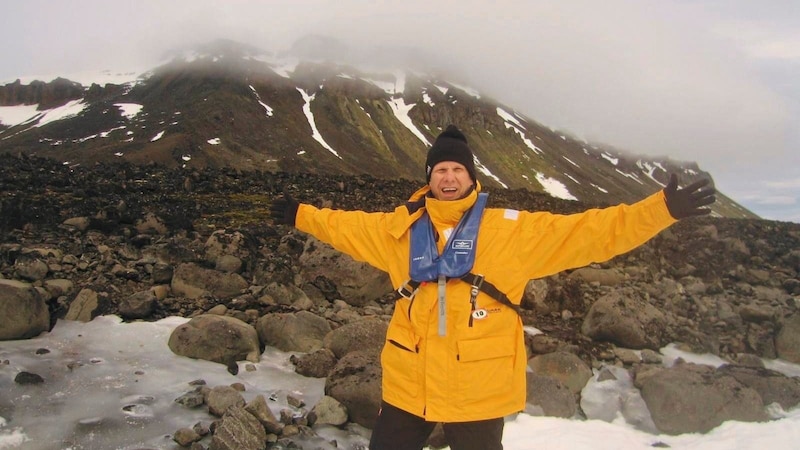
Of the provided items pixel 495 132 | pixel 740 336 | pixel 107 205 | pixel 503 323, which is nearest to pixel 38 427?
pixel 503 323

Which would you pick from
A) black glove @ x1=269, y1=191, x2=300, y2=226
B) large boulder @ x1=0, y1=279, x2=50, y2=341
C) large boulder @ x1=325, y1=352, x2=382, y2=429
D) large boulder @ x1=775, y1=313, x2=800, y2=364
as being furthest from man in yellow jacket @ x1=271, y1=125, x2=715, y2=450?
large boulder @ x1=775, y1=313, x2=800, y2=364

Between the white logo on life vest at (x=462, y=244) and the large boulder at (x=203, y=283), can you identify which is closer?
the white logo on life vest at (x=462, y=244)

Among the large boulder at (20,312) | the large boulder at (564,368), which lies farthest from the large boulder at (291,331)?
the large boulder at (564,368)

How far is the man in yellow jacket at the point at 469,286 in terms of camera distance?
11.2 feet

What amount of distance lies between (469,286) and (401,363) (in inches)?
28.9

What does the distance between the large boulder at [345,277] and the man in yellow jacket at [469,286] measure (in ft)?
20.5

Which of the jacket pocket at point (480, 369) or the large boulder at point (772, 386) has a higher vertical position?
the jacket pocket at point (480, 369)

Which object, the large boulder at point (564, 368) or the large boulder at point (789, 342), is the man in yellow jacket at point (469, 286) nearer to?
the large boulder at point (564, 368)

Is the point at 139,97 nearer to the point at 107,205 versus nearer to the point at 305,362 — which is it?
the point at 107,205

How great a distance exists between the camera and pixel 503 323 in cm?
353

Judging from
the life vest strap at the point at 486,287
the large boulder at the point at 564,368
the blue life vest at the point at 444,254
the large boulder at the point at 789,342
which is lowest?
the large boulder at the point at 789,342

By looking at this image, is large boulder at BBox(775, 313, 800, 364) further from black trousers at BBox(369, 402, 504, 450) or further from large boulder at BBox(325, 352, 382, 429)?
black trousers at BBox(369, 402, 504, 450)

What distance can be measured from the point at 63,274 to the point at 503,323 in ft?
26.8

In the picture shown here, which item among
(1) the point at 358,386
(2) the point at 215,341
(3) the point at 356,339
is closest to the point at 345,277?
(3) the point at 356,339
